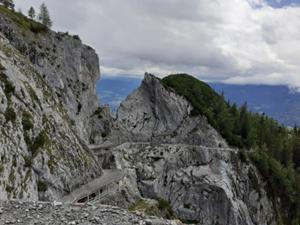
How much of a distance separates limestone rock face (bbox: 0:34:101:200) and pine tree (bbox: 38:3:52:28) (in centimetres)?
6484

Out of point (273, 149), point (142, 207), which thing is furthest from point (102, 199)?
point (273, 149)

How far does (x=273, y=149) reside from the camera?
15912 centimetres

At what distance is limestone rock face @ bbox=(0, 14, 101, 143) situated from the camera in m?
93.4

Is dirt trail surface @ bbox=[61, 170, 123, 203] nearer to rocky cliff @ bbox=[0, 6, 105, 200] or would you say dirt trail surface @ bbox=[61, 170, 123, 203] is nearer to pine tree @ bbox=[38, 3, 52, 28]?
rocky cliff @ bbox=[0, 6, 105, 200]

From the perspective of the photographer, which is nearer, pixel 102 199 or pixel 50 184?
pixel 50 184

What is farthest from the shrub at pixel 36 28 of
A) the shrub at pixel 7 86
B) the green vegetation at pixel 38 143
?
the green vegetation at pixel 38 143

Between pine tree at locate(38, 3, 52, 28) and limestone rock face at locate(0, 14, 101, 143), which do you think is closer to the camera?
limestone rock face at locate(0, 14, 101, 143)

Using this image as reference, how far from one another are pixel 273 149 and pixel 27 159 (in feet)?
413

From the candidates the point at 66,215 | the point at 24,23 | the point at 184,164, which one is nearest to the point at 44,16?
the point at 24,23

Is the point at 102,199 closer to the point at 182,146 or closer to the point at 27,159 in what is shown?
the point at 27,159

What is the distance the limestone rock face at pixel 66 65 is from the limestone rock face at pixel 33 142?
19964mm

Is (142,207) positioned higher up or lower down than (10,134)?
lower down

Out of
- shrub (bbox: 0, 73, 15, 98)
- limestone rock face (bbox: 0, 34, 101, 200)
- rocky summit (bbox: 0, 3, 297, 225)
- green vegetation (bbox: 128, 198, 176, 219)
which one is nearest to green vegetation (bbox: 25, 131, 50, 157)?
limestone rock face (bbox: 0, 34, 101, 200)

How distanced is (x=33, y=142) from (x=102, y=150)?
47.2 meters
